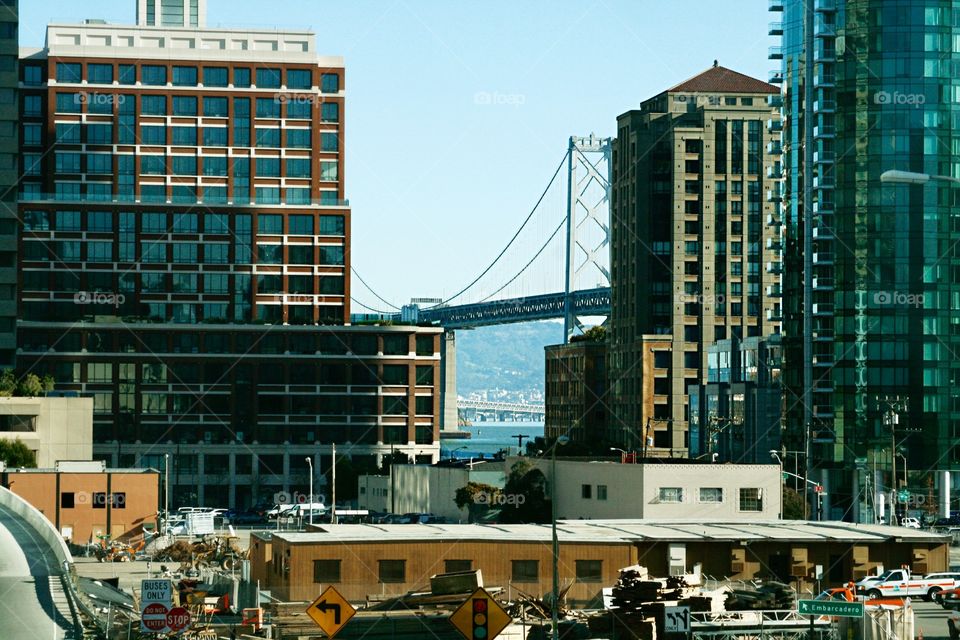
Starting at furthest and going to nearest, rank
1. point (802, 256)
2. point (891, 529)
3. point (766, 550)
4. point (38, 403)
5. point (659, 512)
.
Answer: point (802, 256) → point (38, 403) → point (659, 512) → point (891, 529) → point (766, 550)

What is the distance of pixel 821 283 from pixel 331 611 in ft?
346

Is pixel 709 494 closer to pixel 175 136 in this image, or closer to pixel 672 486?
pixel 672 486

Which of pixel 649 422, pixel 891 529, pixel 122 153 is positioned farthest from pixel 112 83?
pixel 891 529

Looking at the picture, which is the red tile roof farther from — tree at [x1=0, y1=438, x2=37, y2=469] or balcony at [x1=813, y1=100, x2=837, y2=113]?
tree at [x1=0, y1=438, x2=37, y2=469]

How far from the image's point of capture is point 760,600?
4869 centimetres

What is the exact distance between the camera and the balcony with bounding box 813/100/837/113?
133425 millimetres

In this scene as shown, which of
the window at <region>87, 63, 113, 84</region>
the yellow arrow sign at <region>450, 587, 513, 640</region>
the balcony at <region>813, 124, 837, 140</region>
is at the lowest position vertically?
the yellow arrow sign at <region>450, 587, 513, 640</region>

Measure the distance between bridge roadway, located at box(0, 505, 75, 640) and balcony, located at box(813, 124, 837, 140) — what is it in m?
85.8

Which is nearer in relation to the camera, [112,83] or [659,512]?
[659,512]

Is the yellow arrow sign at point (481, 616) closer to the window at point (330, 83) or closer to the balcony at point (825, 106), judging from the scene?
the balcony at point (825, 106)

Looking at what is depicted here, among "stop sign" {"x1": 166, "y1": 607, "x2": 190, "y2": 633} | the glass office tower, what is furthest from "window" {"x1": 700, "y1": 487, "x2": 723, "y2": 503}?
"stop sign" {"x1": 166, "y1": 607, "x2": 190, "y2": 633}

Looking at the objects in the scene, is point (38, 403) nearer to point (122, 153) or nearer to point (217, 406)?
point (217, 406)

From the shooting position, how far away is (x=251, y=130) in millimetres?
153500

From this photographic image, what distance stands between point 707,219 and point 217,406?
58479 millimetres
